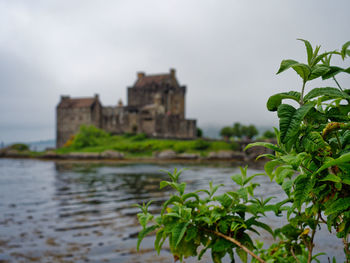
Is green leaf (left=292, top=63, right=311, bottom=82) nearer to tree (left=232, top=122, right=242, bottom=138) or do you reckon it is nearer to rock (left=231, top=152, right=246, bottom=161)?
rock (left=231, top=152, right=246, bottom=161)

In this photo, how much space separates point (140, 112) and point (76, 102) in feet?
60.1

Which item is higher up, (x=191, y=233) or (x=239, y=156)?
(x=191, y=233)

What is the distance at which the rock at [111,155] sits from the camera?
190ft

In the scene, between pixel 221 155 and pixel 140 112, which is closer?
→ pixel 221 155

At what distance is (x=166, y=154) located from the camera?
5688 centimetres

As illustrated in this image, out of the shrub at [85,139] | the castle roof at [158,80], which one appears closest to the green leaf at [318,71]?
the shrub at [85,139]

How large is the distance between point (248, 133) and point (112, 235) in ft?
275

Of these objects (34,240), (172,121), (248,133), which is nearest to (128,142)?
(172,121)

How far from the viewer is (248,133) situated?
8800 centimetres

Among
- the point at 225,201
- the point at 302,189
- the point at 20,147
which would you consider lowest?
the point at 20,147

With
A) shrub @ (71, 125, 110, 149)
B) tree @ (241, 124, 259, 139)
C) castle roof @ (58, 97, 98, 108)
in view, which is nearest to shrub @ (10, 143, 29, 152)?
castle roof @ (58, 97, 98, 108)

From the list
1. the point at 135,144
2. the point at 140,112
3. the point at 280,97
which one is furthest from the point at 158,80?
the point at 280,97

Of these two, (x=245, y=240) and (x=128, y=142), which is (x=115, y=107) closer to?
(x=128, y=142)

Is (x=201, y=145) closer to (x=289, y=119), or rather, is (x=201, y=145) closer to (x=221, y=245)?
(x=221, y=245)
